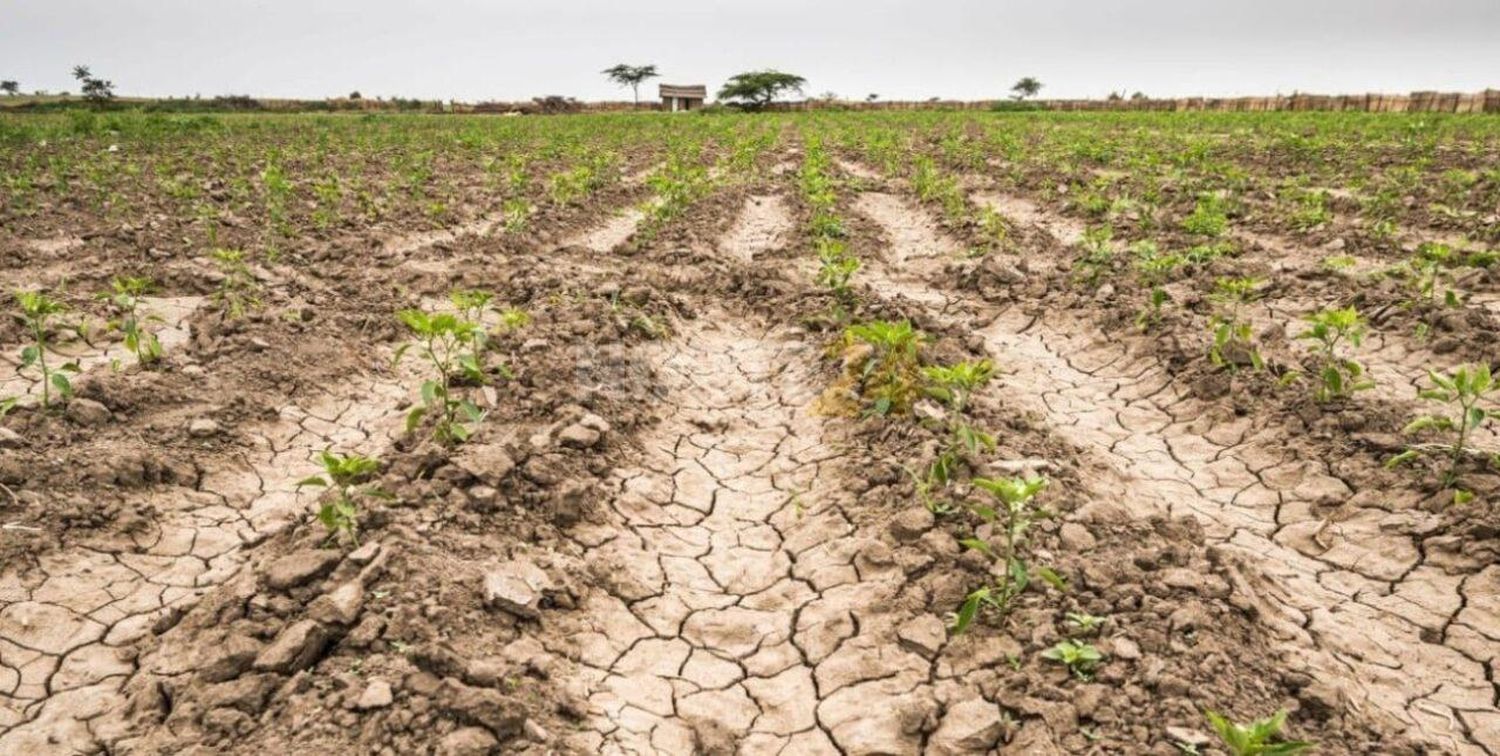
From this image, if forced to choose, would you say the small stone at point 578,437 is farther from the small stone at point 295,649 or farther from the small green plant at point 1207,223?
the small green plant at point 1207,223

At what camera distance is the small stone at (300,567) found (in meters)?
2.71

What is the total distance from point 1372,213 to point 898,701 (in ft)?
29.4

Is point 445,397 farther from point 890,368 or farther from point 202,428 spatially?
point 890,368

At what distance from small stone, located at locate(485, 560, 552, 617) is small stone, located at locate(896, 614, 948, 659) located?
1.23 meters

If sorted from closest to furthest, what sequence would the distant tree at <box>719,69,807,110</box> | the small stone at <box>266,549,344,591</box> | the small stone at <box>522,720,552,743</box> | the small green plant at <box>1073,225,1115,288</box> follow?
the small stone at <box>522,720,552,743</box>
the small stone at <box>266,549,344,591</box>
the small green plant at <box>1073,225,1115,288</box>
the distant tree at <box>719,69,807,110</box>

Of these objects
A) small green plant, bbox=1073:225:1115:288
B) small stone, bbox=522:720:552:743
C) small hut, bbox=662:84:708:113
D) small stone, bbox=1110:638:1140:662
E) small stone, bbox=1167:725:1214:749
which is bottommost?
small stone, bbox=522:720:552:743

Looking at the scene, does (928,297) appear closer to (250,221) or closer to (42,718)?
(42,718)

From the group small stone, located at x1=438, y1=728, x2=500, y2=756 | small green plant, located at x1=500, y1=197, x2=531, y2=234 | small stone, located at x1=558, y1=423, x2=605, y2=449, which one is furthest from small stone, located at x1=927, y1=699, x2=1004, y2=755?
small green plant, located at x1=500, y1=197, x2=531, y2=234

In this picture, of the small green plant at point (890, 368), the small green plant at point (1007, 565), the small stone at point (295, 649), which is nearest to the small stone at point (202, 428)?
the small stone at point (295, 649)

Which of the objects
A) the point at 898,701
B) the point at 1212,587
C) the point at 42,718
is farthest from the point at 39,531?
the point at 1212,587

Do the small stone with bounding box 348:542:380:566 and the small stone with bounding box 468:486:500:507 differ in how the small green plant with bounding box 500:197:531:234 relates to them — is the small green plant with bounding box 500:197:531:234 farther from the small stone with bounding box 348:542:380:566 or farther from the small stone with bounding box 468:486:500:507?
the small stone with bounding box 348:542:380:566

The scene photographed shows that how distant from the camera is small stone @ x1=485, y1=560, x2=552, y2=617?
2.73 m

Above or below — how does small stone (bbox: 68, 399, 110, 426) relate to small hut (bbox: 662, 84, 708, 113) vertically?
below

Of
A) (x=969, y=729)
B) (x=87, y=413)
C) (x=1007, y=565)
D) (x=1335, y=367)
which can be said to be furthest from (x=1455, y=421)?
(x=87, y=413)
